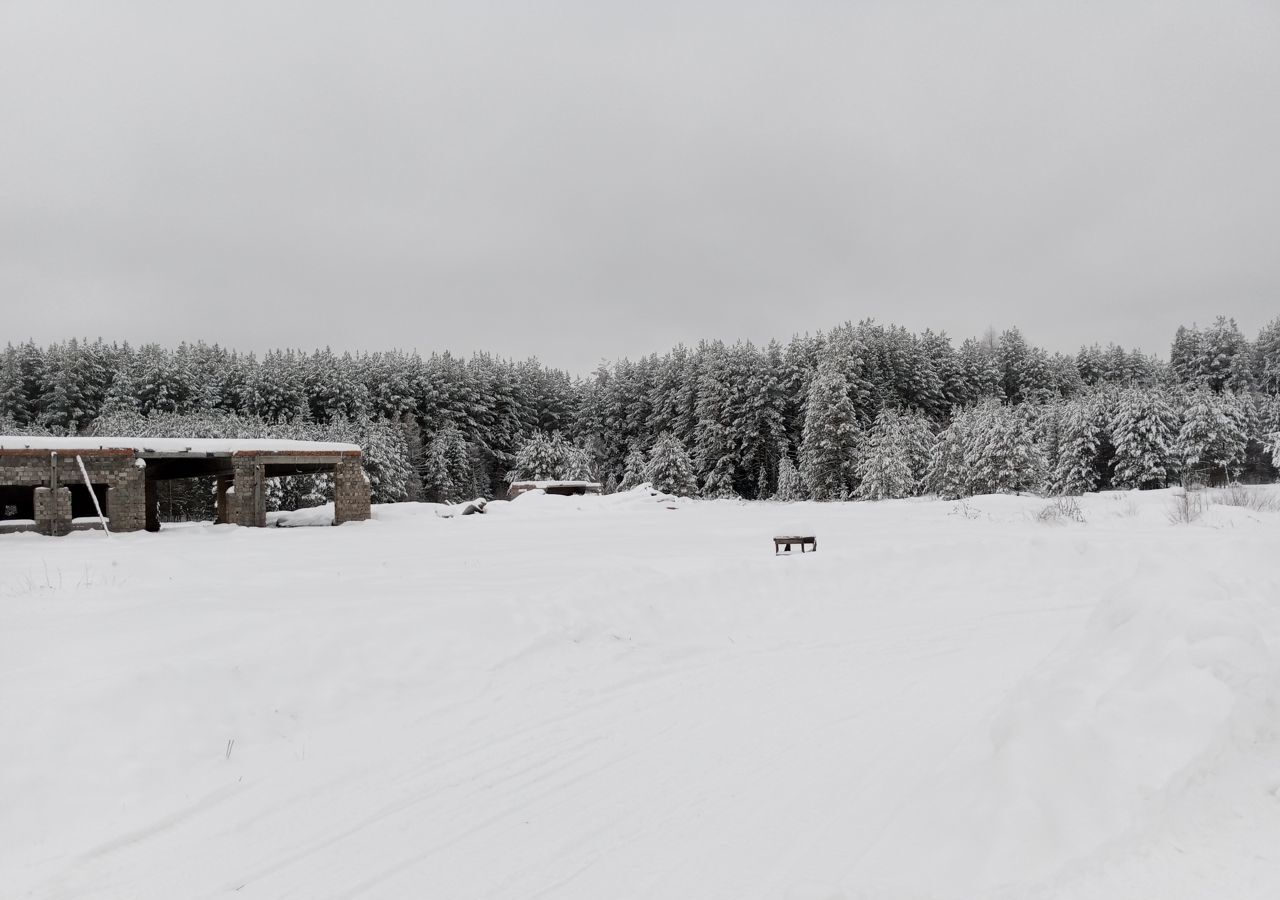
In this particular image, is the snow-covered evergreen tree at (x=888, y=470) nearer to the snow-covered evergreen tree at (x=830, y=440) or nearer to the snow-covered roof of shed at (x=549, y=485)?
the snow-covered evergreen tree at (x=830, y=440)

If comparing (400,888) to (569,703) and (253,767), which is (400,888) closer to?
(253,767)

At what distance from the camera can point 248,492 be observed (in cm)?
2319

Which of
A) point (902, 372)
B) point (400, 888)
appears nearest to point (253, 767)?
point (400, 888)

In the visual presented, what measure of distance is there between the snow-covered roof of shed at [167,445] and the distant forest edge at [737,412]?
61.5 ft

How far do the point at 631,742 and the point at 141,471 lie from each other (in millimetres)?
21802

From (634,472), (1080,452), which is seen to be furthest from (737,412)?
(1080,452)

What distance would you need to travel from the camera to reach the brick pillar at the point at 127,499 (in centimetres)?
2084

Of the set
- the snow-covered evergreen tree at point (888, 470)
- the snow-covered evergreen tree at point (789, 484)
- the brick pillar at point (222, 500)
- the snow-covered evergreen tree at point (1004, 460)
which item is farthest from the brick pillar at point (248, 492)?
the snow-covered evergreen tree at point (789, 484)

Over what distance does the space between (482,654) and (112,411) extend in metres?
59.9

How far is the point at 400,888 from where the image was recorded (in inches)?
135

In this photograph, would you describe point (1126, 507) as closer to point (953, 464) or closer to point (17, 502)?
→ point (953, 464)

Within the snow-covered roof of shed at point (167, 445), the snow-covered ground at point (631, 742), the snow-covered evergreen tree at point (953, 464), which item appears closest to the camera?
the snow-covered ground at point (631, 742)

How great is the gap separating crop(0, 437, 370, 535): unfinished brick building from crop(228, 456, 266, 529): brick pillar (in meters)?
0.03

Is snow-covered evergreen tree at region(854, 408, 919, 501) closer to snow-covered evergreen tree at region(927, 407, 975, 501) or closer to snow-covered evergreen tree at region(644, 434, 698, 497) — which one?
snow-covered evergreen tree at region(927, 407, 975, 501)
